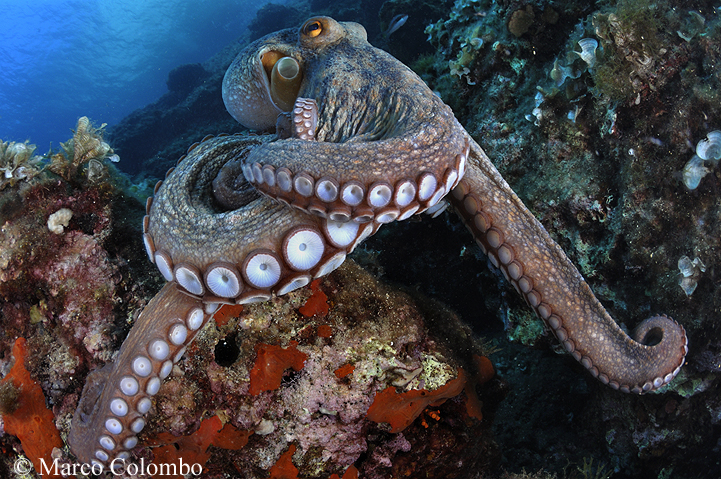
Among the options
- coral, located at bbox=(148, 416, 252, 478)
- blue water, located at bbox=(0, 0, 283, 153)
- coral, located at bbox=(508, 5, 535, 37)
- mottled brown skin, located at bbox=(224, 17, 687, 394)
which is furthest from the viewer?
blue water, located at bbox=(0, 0, 283, 153)

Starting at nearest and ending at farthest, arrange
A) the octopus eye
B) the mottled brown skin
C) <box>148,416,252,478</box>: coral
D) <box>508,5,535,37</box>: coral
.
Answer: the mottled brown skin < <box>148,416,252,478</box>: coral < the octopus eye < <box>508,5,535,37</box>: coral

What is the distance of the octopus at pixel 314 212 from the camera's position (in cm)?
168

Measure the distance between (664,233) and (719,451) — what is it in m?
2.27

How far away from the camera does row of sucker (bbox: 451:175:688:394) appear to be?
7.72 ft

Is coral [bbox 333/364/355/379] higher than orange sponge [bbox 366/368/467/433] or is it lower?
higher

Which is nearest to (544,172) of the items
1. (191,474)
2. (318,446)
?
(318,446)

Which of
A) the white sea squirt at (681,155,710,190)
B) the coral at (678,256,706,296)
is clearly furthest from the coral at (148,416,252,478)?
the white sea squirt at (681,155,710,190)

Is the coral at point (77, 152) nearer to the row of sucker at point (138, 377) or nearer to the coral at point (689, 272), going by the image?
the row of sucker at point (138, 377)

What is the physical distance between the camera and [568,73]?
3291 millimetres

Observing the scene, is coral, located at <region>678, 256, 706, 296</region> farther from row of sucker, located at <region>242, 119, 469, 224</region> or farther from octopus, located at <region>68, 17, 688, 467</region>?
row of sucker, located at <region>242, 119, 469, 224</region>

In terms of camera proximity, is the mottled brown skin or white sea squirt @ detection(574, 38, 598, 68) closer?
the mottled brown skin

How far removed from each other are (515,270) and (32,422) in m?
3.65

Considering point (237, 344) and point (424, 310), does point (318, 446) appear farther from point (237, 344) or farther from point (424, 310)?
point (424, 310)

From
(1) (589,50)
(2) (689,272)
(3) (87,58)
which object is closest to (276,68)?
(1) (589,50)
